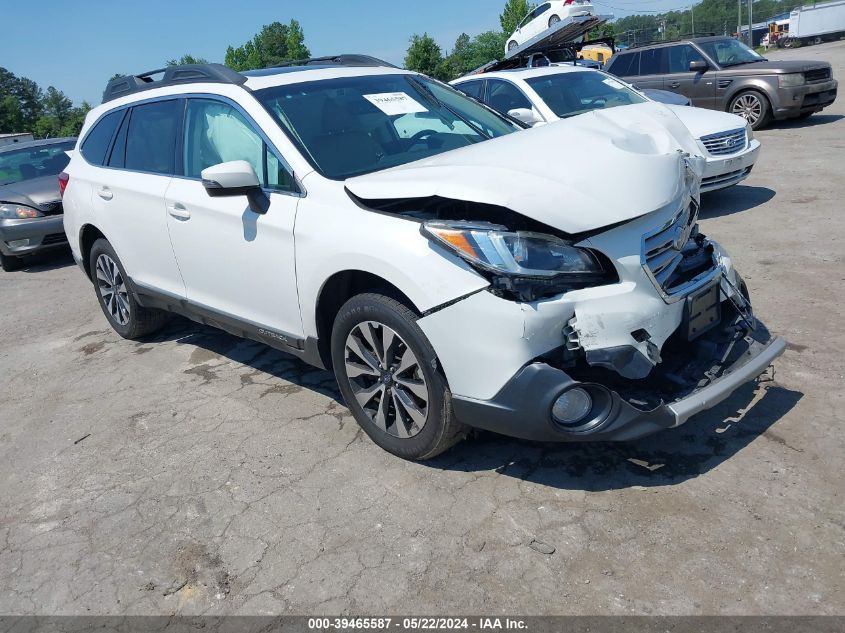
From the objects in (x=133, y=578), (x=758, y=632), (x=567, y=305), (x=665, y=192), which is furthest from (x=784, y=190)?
(x=133, y=578)

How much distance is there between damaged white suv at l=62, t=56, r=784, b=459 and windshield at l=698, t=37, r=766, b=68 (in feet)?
32.4

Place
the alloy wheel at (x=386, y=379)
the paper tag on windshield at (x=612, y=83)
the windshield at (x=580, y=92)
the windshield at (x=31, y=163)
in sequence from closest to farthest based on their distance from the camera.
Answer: the alloy wheel at (x=386, y=379)
the windshield at (x=580, y=92)
the paper tag on windshield at (x=612, y=83)
the windshield at (x=31, y=163)

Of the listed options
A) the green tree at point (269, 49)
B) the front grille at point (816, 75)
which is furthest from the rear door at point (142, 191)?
the green tree at point (269, 49)

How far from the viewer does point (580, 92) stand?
329 inches

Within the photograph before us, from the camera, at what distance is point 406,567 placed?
2.81 meters

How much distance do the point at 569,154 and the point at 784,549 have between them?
180 centimetres

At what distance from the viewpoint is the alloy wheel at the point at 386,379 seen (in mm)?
3209

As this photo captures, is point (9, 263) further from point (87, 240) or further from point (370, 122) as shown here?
point (370, 122)

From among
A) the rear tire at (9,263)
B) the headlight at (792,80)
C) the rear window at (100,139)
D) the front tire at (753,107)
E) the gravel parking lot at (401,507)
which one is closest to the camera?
the gravel parking lot at (401,507)

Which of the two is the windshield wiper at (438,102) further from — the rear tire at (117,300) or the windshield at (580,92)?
the windshield at (580,92)

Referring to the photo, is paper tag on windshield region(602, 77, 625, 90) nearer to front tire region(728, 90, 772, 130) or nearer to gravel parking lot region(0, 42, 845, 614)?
gravel parking lot region(0, 42, 845, 614)

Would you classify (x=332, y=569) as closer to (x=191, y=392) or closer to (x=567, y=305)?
(x=567, y=305)

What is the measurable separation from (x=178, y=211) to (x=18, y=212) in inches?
248

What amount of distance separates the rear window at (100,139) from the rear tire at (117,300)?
2.09ft
